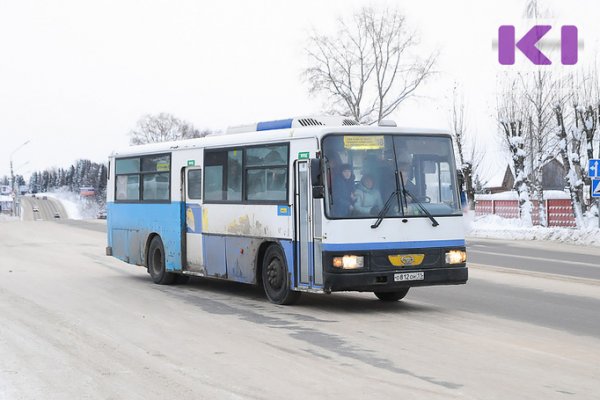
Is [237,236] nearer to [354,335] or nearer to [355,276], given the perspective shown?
[355,276]

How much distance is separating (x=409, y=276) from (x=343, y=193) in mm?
1419

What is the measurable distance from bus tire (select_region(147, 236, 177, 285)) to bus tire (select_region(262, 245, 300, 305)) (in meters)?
3.90

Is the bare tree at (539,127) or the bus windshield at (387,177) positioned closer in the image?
the bus windshield at (387,177)

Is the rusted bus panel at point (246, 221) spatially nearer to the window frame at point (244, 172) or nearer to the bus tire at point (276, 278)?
the window frame at point (244, 172)

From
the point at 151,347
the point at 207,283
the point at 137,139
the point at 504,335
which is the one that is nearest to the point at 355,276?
the point at 504,335

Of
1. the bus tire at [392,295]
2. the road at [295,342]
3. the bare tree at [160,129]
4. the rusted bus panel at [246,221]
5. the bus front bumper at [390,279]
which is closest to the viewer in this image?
the road at [295,342]

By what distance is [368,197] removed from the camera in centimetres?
1344

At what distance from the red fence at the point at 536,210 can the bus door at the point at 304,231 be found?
3952cm

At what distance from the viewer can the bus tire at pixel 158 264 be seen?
18.2 m

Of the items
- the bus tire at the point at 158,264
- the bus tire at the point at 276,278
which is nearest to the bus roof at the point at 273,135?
the bus tire at the point at 276,278

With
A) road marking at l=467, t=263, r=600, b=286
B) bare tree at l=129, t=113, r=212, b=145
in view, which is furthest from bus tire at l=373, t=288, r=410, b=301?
bare tree at l=129, t=113, r=212, b=145

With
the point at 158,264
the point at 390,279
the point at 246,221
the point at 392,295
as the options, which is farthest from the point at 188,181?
the point at 390,279

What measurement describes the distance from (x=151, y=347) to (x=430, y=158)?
5.44m

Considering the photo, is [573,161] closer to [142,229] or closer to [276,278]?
[142,229]
